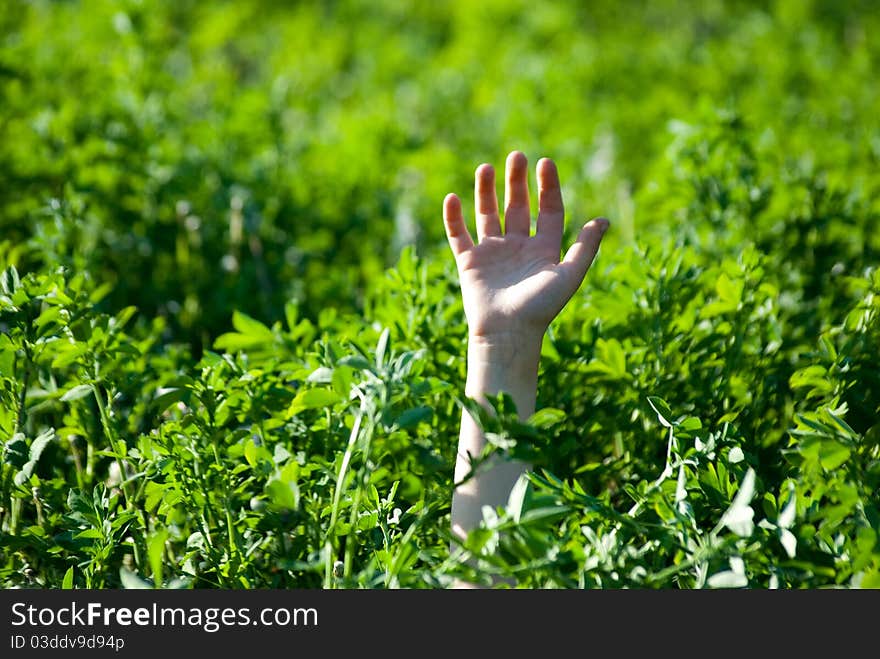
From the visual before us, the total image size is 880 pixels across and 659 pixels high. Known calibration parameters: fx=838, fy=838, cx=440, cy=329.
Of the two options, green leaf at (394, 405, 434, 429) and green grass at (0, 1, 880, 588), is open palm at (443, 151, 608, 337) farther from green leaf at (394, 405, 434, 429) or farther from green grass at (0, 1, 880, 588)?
green leaf at (394, 405, 434, 429)

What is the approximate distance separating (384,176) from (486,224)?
243 centimetres

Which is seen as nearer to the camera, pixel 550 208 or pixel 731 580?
pixel 731 580

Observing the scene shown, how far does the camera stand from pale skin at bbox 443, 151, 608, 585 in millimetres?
1805

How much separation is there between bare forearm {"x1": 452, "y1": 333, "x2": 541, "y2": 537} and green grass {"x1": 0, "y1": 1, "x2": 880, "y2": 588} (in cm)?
9

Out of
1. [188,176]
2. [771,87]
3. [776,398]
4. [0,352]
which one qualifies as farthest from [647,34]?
[0,352]

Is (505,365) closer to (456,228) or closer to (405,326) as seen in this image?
(456,228)

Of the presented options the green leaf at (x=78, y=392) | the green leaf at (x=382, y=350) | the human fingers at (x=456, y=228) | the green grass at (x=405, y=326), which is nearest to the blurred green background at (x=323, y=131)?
the green grass at (x=405, y=326)

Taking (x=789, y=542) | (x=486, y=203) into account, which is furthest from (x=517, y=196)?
(x=789, y=542)

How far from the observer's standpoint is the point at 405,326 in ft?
7.77

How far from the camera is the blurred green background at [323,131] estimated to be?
3.52 meters

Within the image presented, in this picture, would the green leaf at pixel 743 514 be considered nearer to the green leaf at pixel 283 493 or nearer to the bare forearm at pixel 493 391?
the bare forearm at pixel 493 391

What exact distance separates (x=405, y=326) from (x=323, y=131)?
11.0ft

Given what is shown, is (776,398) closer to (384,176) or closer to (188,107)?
(384,176)

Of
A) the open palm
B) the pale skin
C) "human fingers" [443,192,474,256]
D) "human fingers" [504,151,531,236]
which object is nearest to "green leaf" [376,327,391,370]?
the pale skin
